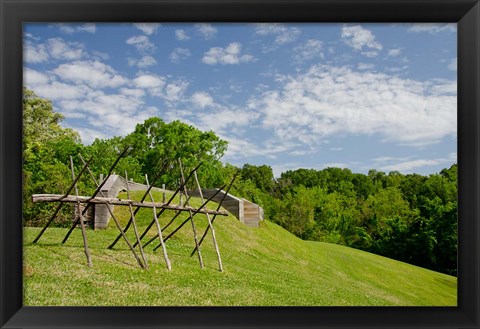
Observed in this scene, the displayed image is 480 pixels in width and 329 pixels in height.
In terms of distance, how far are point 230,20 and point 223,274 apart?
7.19 m

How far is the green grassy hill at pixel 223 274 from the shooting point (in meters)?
6.26

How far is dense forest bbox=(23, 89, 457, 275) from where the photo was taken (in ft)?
61.9

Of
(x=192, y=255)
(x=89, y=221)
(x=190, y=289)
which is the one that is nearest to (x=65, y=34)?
(x=89, y=221)

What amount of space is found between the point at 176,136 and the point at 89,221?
36.1 ft

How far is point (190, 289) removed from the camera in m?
7.20

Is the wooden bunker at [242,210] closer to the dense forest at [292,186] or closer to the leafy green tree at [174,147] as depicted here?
the dense forest at [292,186]

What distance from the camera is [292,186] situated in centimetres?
3259

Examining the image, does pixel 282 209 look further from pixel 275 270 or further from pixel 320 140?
pixel 275 270

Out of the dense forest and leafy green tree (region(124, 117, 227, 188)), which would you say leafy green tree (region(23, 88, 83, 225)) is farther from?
leafy green tree (region(124, 117, 227, 188))

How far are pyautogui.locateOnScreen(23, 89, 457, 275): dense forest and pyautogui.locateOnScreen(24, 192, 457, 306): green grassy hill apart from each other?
3.09m

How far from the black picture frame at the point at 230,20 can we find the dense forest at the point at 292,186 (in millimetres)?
11530

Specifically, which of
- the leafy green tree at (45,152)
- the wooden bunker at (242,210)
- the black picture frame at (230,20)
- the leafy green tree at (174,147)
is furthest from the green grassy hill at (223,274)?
the leafy green tree at (174,147)

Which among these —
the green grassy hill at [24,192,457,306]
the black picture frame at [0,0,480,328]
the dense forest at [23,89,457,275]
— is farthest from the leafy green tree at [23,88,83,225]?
the black picture frame at [0,0,480,328]

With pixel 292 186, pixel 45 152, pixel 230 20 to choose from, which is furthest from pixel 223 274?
pixel 292 186
